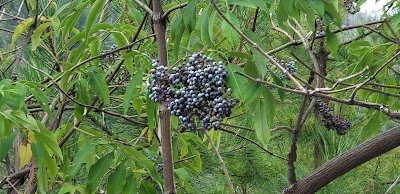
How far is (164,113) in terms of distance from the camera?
0.97m

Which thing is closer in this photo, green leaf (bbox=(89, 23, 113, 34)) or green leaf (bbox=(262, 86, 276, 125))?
green leaf (bbox=(262, 86, 276, 125))

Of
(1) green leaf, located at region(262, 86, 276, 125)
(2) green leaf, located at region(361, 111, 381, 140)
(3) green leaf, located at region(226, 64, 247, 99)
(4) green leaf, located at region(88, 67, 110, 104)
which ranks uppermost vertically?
(4) green leaf, located at region(88, 67, 110, 104)

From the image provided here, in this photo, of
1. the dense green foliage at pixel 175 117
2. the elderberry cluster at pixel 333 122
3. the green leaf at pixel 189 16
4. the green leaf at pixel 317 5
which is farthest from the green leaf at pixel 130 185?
the elderberry cluster at pixel 333 122

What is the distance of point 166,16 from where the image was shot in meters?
0.95

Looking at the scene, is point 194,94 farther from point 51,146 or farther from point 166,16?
point 51,146

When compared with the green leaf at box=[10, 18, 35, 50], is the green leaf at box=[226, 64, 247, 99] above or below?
below

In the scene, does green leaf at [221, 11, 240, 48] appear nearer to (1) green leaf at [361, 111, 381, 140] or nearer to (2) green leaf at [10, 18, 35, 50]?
(1) green leaf at [361, 111, 381, 140]

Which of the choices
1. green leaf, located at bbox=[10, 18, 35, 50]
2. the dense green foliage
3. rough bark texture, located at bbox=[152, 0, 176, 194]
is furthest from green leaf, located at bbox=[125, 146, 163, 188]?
green leaf, located at bbox=[10, 18, 35, 50]

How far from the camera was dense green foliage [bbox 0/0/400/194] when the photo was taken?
90 cm

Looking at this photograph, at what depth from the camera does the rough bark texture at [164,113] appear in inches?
37.5

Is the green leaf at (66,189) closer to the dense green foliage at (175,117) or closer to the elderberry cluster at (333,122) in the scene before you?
the dense green foliage at (175,117)

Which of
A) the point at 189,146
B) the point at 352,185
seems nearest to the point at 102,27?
the point at 189,146

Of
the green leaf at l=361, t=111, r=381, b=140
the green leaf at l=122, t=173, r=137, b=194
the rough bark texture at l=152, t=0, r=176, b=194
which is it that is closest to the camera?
the rough bark texture at l=152, t=0, r=176, b=194

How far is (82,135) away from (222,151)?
1.11 metres
